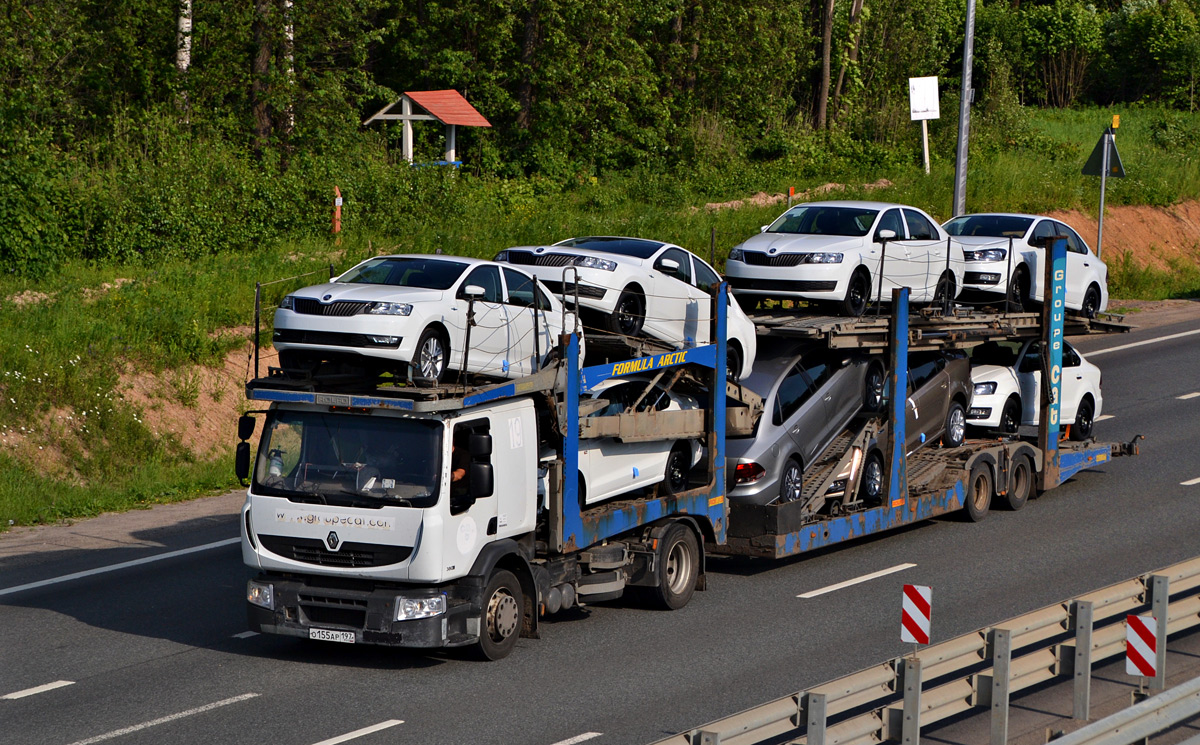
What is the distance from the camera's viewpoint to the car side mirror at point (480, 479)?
1038 cm

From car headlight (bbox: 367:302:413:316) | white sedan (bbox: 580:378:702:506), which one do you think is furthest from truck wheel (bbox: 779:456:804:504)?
car headlight (bbox: 367:302:413:316)

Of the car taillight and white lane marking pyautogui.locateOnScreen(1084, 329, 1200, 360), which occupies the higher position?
the car taillight

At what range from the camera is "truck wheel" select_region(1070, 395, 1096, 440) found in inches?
762

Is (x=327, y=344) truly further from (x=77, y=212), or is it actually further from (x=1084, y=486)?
(x=77, y=212)

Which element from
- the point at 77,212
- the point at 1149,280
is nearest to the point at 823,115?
the point at 1149,280

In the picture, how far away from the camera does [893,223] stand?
18.0 m

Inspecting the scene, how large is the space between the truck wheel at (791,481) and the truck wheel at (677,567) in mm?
1358

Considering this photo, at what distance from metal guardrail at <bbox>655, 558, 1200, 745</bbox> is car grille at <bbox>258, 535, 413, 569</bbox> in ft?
10.3

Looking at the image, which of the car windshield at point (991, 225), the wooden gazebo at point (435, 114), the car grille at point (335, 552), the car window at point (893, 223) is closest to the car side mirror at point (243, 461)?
the car grille at point (335, 552)

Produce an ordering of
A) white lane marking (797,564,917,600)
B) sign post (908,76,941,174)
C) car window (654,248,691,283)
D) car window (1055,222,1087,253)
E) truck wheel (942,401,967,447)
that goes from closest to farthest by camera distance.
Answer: white lane marking (797,564,917,600) → car window (654,248,691,283) → truck wheel (942,401,967,447) → car window (1055,222,1087,253) → sign post (908,76,941,174)

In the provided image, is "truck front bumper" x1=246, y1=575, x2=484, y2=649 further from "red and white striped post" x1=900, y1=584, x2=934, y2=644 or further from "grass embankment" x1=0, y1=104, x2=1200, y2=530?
"grass embankment" x1=0, y1=104, x2=1200, y2=530

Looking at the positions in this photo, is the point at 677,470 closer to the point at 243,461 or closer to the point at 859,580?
the point at 859,580

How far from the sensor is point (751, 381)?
48.5 ft

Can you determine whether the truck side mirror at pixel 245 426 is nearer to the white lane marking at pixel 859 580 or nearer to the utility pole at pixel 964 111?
the white lane marking at pixel 859 580
